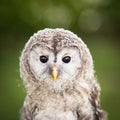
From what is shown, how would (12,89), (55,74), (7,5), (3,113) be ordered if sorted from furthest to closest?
(7,5) < (12,89) < (3,113) < (55,74)

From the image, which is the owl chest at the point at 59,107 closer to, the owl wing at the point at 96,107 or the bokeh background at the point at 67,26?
the owl wing at the point at 96,107

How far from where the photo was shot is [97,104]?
12.3 ft

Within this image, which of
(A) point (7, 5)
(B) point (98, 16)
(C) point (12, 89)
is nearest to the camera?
(C) point (12, 89)

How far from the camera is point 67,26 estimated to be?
11.7 metres

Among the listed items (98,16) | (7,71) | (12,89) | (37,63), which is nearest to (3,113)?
(12,89)

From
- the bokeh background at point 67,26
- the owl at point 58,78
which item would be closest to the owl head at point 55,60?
the owl at point 58,78

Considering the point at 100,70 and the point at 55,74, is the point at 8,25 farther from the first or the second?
the point at 55,74

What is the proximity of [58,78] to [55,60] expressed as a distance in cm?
14

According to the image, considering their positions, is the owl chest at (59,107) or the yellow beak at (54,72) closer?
the yellow beak at (54,72)

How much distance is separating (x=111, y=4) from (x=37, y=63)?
8676 mm

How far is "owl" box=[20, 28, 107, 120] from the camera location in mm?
3557

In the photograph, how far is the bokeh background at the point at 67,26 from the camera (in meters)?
10.1

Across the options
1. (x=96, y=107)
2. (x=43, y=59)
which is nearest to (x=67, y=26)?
(x=96, y=107)

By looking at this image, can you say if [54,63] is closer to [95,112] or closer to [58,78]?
[58,78]
